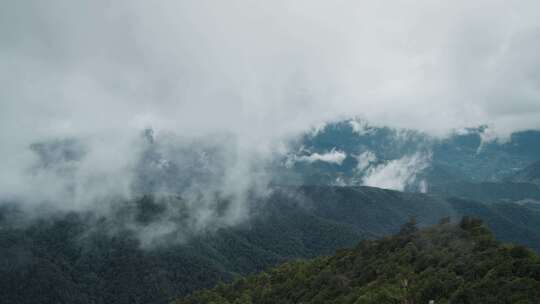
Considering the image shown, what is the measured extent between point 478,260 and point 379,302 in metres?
21.2

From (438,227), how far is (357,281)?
3098cm

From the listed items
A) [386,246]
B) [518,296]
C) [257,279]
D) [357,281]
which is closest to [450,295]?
[518,296]

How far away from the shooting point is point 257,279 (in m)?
169

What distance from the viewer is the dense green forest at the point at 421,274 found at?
6122 centimetres

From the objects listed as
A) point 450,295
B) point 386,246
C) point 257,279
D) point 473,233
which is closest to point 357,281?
point 386,246

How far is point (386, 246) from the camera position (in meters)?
120

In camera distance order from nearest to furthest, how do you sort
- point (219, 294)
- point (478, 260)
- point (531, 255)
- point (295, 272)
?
point (531, 255), point (478, 260), point (295, 272), point (219, 294)

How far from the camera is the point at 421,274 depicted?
8225 cm

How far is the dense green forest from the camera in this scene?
201 ft

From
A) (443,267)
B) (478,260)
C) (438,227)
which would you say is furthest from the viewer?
(438,227)

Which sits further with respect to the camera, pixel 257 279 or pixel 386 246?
pixel 257 279

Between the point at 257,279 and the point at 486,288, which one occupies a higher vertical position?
the point at 486,288

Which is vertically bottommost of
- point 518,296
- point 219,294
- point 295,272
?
point 219,294

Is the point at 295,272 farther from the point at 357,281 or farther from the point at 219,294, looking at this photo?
the point at 357,281
